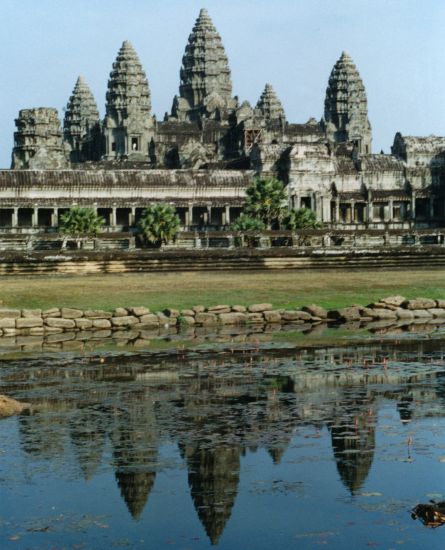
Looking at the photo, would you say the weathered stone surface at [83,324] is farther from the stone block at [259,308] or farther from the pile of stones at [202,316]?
the stone block at [259,308]

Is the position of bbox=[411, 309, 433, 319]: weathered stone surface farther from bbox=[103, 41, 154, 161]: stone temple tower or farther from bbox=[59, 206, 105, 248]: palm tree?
bbox=[103, 41, 154, 161]: stone temple tower

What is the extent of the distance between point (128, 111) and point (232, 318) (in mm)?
116645

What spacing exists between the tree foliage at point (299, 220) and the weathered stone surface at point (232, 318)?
4897 cm

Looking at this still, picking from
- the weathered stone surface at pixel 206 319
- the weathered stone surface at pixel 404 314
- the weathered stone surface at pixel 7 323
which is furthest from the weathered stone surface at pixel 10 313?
the weathered stone surface at pixel 404 314

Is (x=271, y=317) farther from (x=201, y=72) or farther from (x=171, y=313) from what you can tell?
(x=201, y=72)

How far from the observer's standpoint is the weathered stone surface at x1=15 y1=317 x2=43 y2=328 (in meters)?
31.0

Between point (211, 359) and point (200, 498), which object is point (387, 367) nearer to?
point (211, 359)

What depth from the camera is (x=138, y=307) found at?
108ft

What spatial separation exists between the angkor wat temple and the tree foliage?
14.6 meters

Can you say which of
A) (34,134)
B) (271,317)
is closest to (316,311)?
(271,317)

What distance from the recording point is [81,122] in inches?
6673

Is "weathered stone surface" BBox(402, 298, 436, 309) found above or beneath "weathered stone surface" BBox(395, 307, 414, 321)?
above

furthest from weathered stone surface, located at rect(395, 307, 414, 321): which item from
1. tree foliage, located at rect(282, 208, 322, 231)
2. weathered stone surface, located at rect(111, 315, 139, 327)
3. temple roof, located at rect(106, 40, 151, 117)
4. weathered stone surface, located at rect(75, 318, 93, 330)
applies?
temple roof, located at rect(106, 40, 151, 117)

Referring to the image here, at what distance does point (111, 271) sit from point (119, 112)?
334 feet
